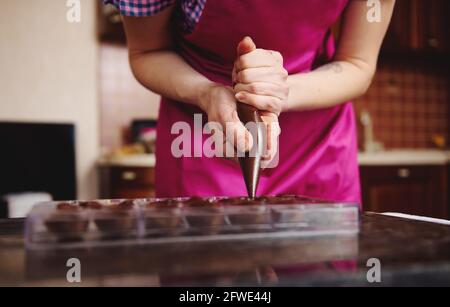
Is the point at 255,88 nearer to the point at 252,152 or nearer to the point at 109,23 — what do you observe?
the point at 252,152

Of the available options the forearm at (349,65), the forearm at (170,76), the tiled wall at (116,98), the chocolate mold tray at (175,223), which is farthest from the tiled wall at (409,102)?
the chocolate mold tray at (175,223)

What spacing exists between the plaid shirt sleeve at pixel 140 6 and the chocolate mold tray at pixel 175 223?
0.37m

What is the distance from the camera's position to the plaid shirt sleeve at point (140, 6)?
77cm

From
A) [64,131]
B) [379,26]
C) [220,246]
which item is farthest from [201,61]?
[64,131]

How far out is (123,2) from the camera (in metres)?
0.77

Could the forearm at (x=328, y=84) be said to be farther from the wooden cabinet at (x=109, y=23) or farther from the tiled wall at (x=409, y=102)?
the tiled wall at (x=409, y=102)

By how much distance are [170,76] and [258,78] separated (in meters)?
0.20

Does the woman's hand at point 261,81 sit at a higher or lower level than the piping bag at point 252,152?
higher

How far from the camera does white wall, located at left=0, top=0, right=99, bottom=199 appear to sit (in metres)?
2.50

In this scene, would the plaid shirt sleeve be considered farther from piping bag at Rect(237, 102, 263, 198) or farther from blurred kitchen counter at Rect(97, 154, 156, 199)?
blurred kitchen counter at Rect(97, 154, 156, 199)

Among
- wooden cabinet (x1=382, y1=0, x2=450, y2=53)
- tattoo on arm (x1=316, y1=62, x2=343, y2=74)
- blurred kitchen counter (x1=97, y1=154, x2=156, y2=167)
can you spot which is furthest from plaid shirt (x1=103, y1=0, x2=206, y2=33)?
wooden cabinet (x1=382, y1=0, x2=450, y2=53)

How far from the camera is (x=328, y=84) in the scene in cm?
84

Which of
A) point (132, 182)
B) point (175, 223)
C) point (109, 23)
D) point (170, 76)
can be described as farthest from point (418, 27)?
point (175, 223)

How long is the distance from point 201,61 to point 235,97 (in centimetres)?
21
